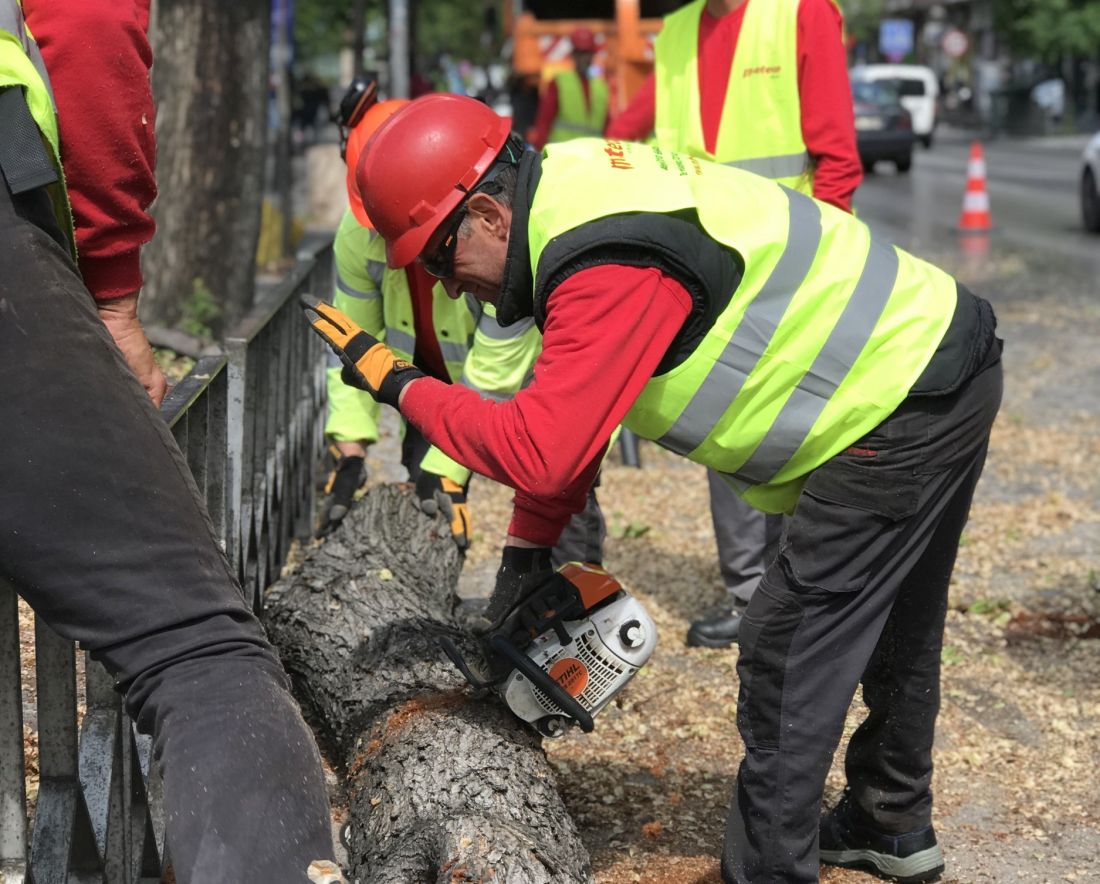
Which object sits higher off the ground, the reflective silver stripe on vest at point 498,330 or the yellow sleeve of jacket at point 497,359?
the reflective silver stripe on vest at point 498,330

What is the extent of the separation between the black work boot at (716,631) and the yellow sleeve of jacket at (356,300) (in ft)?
3.97

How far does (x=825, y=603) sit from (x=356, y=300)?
2.27 metres

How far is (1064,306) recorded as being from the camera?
11.8 metres

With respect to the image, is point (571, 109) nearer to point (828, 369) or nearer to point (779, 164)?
point (779, 164)

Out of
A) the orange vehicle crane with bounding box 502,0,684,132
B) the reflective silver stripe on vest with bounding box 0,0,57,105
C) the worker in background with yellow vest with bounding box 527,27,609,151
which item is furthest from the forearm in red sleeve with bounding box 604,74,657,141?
the orange vehicle crane with bounding box 502,0,684,132

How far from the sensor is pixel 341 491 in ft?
15.7

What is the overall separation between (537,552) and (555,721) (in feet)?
1.23

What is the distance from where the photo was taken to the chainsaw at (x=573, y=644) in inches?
127

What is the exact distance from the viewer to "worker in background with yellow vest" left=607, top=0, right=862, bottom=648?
4840 millimetres

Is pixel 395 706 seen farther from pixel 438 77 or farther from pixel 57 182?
pixel 438 77

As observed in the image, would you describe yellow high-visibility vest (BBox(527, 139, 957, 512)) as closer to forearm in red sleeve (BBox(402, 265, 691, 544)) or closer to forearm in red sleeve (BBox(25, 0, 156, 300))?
forearm in red sleeve (BBox(402, 265, 691, 544))

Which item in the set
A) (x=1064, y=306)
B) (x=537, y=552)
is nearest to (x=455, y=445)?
(x=537, y=552)

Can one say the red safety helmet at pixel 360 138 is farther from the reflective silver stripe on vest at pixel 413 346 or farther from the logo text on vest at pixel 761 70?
the logo text on vest at pixel 761 70

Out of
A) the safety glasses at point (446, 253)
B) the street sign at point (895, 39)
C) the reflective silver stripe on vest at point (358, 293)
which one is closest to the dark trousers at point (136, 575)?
the safety glasses at point (446, 253)
